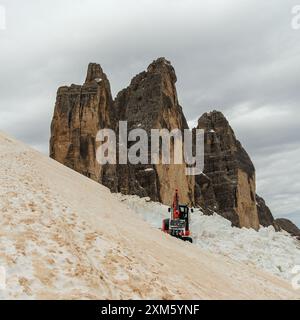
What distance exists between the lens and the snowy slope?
26.4 feet

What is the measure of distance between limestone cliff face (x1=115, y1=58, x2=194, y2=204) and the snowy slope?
3274 cm

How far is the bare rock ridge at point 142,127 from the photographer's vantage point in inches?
1959

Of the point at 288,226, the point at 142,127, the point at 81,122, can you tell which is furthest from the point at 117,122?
the point at 288,226

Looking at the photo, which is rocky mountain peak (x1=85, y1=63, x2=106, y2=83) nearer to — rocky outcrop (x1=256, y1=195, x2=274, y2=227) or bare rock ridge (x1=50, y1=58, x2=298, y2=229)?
bare rock ridge (x1=50, y1=58, x2=298, y2=229)

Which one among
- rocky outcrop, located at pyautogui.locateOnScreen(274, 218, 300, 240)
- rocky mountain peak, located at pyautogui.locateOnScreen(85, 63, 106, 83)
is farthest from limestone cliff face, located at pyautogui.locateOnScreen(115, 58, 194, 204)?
rocky outcrop, located at pyautogui.locateOnScreen(274, 218, 300, 240)

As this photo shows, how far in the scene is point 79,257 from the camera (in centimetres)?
934

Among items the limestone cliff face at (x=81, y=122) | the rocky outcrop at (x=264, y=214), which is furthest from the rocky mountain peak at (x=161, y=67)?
the rocky outcrop at (x=264, y=214)

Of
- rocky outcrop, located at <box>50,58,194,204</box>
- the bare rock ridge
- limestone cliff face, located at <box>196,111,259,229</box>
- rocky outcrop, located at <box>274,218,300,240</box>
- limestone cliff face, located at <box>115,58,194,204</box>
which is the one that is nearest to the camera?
limestone cliff face, located at <box>115,58,194,204</box>

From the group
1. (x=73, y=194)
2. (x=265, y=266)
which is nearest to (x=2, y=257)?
(x=73, y=194)

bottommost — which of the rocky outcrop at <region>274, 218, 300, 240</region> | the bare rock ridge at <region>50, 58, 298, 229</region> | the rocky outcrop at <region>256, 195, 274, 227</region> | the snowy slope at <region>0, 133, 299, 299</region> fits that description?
the rocky outcrop at <region>274, 218, 300, 240</region>

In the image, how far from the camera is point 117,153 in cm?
5219

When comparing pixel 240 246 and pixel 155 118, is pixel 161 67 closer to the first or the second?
pixel 155 118
